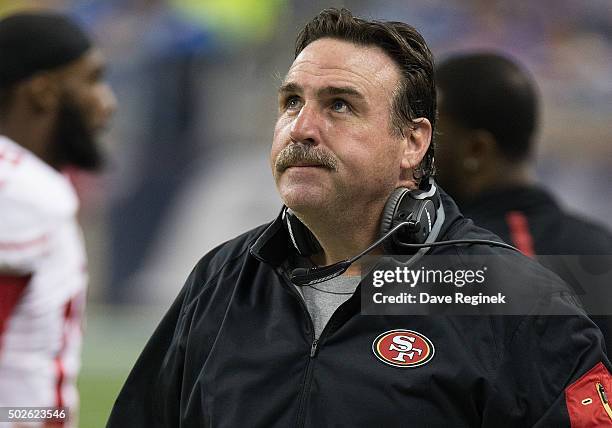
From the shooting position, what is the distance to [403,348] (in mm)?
2012

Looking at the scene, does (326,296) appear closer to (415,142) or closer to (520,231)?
(415,142)

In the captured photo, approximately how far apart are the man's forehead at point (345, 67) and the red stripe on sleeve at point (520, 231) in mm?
1156

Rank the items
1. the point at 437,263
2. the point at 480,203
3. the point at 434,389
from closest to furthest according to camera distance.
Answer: the point at 434,389, the point at 437,263, the point at 480,203

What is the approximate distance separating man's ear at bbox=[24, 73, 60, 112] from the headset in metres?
1.50

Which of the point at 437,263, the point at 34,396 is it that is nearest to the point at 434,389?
the point at 437,263

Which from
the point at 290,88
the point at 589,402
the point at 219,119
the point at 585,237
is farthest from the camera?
the point at 219,119

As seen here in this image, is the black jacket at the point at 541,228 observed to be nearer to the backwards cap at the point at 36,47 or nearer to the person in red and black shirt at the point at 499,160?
the person in red and black shirt at the point at 499,160

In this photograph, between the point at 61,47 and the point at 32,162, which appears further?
the point at 61,47

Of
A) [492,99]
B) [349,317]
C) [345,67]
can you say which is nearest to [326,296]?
[349,317]

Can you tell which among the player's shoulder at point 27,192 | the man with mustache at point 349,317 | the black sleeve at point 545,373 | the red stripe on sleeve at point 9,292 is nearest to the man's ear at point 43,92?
the player's shoulder at point 27,192

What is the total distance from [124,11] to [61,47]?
7135 millimetres

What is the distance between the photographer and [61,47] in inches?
140

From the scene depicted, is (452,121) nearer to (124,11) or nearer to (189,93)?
(189,93)

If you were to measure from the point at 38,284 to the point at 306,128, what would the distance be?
1063 millimetres
